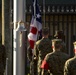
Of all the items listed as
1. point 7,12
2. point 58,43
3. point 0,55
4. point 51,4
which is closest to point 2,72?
point 0,55

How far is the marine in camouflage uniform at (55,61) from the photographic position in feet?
26.5

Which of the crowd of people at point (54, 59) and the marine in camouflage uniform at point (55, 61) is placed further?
the marine in camouflage uniform at point (55, 61)

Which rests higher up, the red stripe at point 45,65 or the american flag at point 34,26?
the american flag at point 34,26

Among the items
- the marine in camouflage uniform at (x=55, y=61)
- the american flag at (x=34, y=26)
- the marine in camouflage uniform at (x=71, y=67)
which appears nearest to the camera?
the marine in camouflage uniform at (x=71, y=67)

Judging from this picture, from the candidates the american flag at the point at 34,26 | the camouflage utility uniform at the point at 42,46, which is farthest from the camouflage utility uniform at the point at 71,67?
the camouflage utility uniform at the point at 42,46

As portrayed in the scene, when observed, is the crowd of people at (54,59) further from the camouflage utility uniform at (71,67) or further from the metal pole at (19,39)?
the metal pole at (19,39)

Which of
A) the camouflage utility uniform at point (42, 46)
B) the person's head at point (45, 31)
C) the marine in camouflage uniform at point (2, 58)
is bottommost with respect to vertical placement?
the marine in camouflage uniform at point (2, 58)

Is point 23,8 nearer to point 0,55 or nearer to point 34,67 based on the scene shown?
point 0,55

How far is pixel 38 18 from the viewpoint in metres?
8.95

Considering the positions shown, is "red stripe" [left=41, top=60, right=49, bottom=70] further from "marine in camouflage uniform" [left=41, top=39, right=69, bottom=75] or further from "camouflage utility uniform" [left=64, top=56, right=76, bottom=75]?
"camouflage utility uniform" [left=64, top=56, right=76, bottom=75]

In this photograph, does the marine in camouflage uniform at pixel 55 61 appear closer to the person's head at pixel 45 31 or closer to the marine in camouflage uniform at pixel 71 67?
the marine in camouflage uniform at pixel 71 67

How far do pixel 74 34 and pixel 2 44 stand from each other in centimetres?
608

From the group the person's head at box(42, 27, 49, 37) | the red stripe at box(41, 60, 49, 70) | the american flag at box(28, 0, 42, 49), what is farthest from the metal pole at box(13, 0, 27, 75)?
the person's head at box(42, 27, 49, 37)

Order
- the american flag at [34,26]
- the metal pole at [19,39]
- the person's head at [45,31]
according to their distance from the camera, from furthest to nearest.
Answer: the person's head at [45,31] < the american flag at [34,26] < the metal pole at [19,39]
